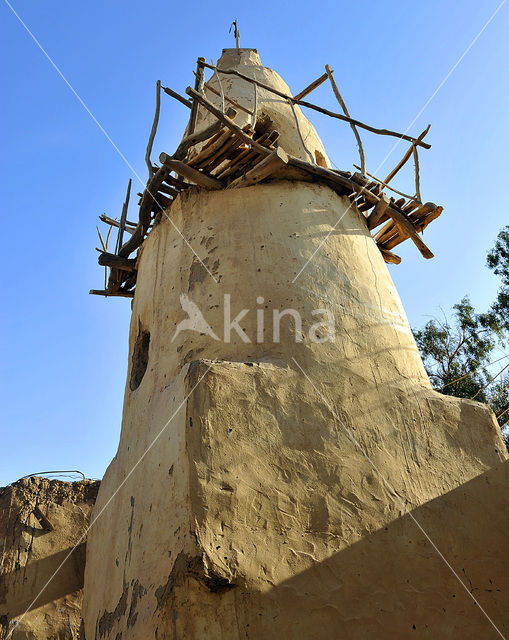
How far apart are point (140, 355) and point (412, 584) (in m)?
3.67

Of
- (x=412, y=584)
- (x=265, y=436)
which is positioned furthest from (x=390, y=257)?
(x=412, y=584)

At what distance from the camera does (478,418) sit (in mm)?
5023

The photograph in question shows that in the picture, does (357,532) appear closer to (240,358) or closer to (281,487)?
(281,487)

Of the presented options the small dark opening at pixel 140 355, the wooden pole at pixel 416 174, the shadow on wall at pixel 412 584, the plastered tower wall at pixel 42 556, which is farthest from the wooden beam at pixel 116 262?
the shadow on wall at pixel 412 584

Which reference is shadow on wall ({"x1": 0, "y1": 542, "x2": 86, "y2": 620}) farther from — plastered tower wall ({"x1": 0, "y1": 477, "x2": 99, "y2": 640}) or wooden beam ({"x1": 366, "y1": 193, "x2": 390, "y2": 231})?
wooden beam ({"x1": 366, "y1": 193, "x2": 390, "y2": 231})

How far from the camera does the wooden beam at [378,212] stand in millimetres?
6688

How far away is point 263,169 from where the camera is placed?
595 cm

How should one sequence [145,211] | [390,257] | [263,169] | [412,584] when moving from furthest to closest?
[390,257], [145,211], [263,169], [412,584]

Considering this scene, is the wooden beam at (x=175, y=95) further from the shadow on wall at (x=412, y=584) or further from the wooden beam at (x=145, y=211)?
the shadow on wall at (x=412, y=584)

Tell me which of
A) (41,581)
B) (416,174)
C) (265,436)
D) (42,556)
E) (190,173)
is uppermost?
Result: (416,174)

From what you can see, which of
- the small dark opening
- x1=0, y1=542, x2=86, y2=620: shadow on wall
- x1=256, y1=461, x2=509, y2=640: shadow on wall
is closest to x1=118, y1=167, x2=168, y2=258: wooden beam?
the small dark opening

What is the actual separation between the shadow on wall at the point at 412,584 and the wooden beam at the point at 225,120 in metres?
3.76

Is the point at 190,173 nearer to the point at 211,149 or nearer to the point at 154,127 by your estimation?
the point at 211,149

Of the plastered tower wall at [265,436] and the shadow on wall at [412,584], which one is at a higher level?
the plastered tower wall at [265,436]
